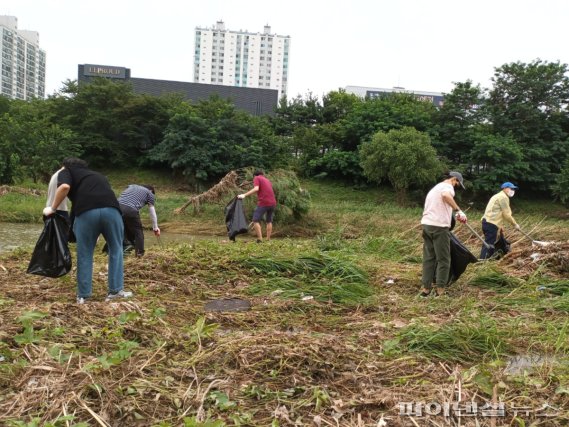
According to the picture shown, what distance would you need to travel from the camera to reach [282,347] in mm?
3162

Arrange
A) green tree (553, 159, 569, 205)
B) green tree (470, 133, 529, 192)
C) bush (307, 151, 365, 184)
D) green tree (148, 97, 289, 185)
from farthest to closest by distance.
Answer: bush (307, 151, 365, 184)
green tree (148, 97, 289, 185)
green tree (470, 133, 529, 192)
green tree (553, 159, 569, 205)

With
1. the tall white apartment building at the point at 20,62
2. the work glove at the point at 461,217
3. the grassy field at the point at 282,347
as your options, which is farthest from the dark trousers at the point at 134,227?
the tall white apartment building at the point at 20,62

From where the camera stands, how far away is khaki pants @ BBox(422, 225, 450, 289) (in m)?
5.64

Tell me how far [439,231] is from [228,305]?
8.28 feet

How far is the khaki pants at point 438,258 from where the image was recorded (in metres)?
5.64

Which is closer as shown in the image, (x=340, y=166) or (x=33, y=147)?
(x=33, y=147)

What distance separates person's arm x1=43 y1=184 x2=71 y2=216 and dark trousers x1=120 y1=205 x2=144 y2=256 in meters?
2.34

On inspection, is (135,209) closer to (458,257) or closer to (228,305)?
(228,305)

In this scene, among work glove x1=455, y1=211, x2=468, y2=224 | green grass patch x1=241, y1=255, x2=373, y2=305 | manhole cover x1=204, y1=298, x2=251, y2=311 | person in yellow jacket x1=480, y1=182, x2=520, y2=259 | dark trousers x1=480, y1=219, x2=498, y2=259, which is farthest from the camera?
dark trousers x1=480, y1=219, x2=498, y2=259

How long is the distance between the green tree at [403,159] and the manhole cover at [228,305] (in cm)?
1888

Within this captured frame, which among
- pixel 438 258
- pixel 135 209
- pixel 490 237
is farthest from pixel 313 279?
pixel 490 237

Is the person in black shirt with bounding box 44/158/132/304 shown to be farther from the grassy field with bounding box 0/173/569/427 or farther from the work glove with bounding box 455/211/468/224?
the work glove with bounding box 455/211/468/224

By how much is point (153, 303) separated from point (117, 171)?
2916cm

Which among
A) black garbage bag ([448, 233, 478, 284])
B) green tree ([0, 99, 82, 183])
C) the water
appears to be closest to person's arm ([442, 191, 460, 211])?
black garbage bag ([448, 233, 478, 284])
